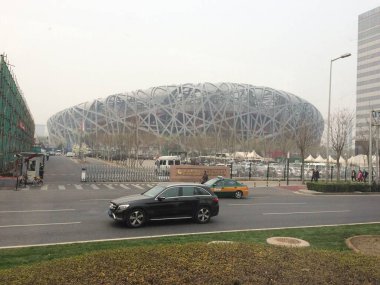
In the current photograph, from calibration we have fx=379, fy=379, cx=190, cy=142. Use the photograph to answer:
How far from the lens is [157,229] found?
39.9ft

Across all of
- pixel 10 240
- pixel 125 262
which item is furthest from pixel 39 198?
pixel 125 262

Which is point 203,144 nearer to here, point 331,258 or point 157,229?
point 157,229

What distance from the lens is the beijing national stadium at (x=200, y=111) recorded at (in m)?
122

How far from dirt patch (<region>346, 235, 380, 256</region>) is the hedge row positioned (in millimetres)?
17012

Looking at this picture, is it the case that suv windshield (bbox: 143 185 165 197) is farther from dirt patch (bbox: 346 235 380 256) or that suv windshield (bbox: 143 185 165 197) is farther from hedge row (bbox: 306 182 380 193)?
hedge row (bbox: 306 182 380 193)

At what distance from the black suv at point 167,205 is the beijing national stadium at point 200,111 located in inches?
4063

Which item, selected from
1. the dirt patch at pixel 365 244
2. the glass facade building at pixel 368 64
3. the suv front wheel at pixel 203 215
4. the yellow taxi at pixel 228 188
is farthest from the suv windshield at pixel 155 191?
the glass facade building at pixel 368 64

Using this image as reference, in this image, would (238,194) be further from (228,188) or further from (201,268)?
(201,268)

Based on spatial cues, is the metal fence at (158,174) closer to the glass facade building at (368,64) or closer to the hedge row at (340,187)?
the hedge row at (340,187)

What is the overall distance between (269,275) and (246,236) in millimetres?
5437

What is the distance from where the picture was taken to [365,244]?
10031 mm

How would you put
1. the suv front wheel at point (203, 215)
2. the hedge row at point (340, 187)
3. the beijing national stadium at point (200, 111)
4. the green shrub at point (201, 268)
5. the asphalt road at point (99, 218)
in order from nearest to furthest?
the green shrub at point (201, 268)
the asphalt road at point (99, 218)
the suv front wheel at point (203, 215)
the hedge row at point (340, 187)
the beijing national stadium at point (200, 111)

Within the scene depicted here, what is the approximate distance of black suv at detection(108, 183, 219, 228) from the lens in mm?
12320

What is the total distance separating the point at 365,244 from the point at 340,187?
1903cm
